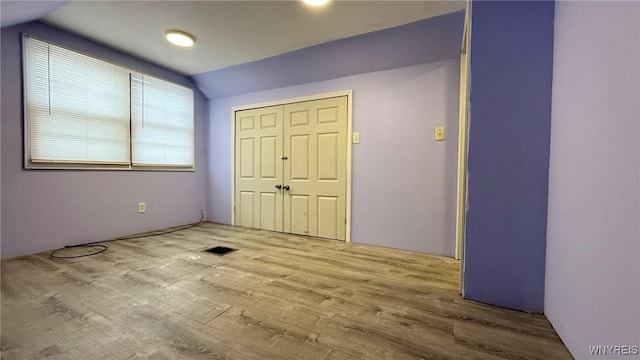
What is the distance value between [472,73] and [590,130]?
0.77 metres

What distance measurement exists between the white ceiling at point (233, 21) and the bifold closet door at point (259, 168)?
38.7 inches

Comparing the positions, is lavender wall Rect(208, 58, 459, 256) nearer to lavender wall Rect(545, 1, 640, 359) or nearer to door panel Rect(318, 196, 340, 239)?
door panel Rect(318, 196, 340, 239)

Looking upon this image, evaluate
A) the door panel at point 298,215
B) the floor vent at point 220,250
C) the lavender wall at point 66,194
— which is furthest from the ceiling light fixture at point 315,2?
the lavender wall at point 66,194

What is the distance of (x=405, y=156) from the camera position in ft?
9.53

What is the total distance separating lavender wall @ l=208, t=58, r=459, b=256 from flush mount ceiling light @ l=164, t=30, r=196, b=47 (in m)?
1.47

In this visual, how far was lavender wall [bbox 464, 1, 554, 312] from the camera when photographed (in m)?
1.52

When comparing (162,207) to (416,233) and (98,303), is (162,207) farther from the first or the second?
(416,233)

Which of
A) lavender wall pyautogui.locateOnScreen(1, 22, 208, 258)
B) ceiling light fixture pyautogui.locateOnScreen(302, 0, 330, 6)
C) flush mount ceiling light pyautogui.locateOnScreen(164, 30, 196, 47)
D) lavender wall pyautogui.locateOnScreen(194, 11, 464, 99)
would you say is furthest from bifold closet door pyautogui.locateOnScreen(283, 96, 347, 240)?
lavender wall pyautogui.locateOnScreen(1, 22, 208, 258)

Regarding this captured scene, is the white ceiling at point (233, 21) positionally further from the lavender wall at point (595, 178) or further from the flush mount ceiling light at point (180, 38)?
the lavender wall at point (595, 178)

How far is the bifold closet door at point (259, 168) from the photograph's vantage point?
12.3 feet

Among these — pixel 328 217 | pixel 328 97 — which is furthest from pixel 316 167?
pixel 328 97

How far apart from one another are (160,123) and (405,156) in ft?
11.2

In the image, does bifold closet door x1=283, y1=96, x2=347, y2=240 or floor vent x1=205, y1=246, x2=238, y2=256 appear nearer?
floor vent x1=205, y1=246, x2=238, y2=256

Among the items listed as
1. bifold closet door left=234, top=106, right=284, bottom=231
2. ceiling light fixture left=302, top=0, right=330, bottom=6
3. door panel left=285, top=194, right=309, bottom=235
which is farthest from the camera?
bifold closet door left=234, top=106, right=284, bottom=231
